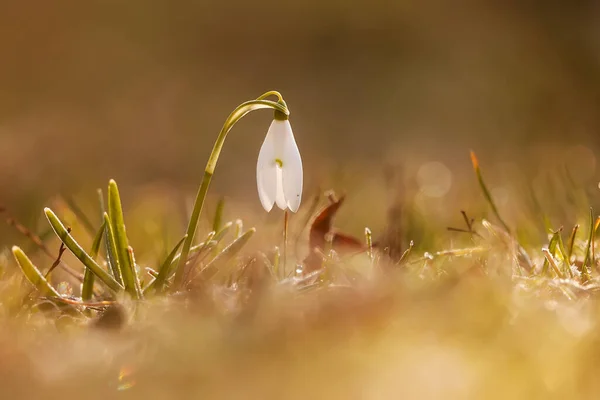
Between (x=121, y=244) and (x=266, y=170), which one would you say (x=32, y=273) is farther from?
(x=266, y=170)

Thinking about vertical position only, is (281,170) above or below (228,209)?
above

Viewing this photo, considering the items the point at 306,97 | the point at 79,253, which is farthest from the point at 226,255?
the point at 306,97

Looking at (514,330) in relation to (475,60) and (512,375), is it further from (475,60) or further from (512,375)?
(475,60)

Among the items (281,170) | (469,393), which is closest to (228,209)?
(281,170)

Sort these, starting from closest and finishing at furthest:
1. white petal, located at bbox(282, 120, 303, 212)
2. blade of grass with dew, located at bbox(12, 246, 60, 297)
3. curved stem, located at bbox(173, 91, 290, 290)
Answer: blade of grass with dew, located at bbox(12, 246, 60, 297) → curved stem, located at bbox(173, 91, 290, 290) → white petal, located at bbox(282, 120, 303, 212)

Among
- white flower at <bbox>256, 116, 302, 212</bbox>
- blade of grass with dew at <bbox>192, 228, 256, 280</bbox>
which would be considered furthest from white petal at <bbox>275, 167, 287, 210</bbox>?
blade of grass with dew at <bbox>192, 228, 256, 280</bbox>

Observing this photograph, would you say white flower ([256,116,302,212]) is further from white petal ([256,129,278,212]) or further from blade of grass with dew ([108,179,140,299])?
blade of grass with dew ([108,179,140,299])
